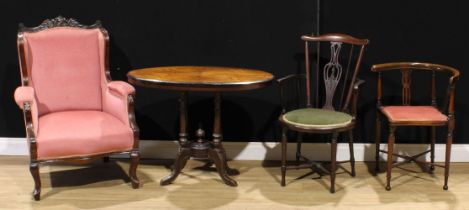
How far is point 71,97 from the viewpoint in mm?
3984

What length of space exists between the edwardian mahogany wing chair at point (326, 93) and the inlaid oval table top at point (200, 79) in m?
0.32

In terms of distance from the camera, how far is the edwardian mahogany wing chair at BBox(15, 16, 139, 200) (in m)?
3.47

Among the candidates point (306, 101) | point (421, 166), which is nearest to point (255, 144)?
point (306, 101)

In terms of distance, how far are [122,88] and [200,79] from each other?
1.84 feet

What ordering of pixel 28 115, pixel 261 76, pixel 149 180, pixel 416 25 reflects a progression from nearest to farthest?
pixel 28 115 → pixel 261 76 → pixel 149 180 → pixel 416 25

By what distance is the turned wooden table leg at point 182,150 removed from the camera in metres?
3.82

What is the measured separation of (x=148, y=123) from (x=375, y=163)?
1747 millimetres

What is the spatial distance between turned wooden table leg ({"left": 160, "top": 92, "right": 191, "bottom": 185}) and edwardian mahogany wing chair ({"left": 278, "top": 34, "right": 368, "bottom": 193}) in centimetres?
64

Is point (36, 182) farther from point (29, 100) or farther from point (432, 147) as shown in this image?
point (432, 147)

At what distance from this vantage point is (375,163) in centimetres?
426

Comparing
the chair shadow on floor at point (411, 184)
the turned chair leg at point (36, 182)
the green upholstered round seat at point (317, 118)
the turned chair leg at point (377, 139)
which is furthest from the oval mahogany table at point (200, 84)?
the chair shadow on floor at point (411, 184)

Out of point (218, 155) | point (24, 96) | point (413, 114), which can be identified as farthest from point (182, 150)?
point (413, 114)

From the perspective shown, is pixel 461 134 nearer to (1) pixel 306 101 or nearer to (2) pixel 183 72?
(1) pixel 306 101

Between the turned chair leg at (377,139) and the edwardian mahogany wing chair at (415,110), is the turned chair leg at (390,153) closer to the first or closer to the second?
the edwardian mahogany wing chair at (415,110)
